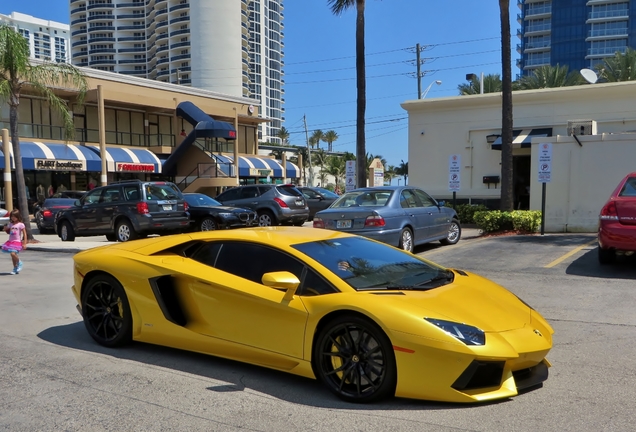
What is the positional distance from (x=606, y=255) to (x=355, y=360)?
7.27 m

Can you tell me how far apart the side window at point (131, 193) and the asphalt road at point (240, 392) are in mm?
8274

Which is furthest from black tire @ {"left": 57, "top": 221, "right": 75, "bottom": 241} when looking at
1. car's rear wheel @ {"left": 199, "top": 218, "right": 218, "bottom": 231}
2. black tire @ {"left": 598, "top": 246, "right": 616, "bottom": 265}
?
black tire @ {"left": 598, "top": 246, "right": 616, "bottom": 265}

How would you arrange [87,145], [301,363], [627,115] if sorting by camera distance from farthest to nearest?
[87,145]
[627,115]
[301,363]

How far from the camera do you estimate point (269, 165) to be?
154 ft

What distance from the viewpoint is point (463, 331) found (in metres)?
3.89

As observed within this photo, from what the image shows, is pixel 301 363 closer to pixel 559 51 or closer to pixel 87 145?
pixel 87 145

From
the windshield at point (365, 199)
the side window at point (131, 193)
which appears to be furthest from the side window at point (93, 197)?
the windshield at point (365, 199)

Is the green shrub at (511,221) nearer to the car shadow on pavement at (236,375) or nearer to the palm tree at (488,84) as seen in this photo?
the car shadow on pavement at (236,375)

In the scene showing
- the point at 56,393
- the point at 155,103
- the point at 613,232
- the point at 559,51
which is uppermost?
the point at 559,51

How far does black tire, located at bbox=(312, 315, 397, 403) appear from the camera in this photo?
400cm

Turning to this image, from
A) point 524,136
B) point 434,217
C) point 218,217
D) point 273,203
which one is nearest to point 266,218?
point 273,203

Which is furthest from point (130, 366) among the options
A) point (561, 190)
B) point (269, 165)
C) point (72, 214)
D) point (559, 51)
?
point (559, 51)

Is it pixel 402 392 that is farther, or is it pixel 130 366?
pixel 130 366

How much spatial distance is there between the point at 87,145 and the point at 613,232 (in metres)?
33.7
